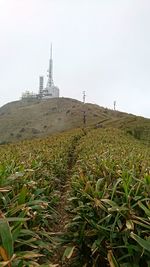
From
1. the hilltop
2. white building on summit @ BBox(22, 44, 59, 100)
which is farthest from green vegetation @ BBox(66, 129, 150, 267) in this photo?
white building on summit @ BBox(22, 44, 59, 100)

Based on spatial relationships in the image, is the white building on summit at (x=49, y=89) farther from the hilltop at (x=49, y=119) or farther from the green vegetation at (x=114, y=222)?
the green vegetation at (x=114, y=222)

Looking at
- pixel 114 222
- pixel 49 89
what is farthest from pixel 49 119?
pixel 114 222

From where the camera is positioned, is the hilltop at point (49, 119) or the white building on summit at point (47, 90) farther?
the white building on summit at point (47, 90)

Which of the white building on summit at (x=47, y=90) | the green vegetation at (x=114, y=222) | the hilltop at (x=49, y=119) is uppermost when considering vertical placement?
the white building on summit at (x=47, y=90)

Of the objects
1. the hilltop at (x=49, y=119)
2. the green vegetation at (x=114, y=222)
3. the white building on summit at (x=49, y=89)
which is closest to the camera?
the green vegetation at (x=114, y=222)

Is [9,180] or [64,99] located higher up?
[64,99]

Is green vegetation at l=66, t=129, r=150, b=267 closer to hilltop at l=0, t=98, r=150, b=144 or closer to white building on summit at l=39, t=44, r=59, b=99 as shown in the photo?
hilltop at l=0, t=98, r=150, b=144

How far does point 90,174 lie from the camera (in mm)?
6258

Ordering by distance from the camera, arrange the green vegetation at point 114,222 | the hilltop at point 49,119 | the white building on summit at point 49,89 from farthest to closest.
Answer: the white building on summit at point 49,89
the hilltop at point 49,119
the green vegetation at point 114,222

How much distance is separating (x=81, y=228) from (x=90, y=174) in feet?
3.96

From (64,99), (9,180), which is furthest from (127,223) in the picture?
(64,99)

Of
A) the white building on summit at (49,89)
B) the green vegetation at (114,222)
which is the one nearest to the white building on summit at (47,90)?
the white building on summit at (49,89)

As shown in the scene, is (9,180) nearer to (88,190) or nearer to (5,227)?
(88,190)

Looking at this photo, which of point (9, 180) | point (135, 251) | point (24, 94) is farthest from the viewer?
point (24, 94)
